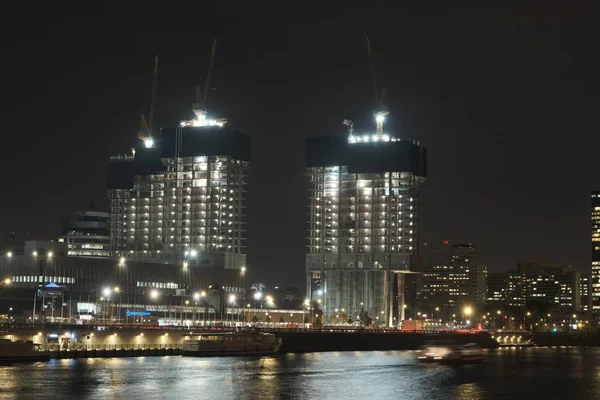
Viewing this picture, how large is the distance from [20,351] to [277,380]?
163ft

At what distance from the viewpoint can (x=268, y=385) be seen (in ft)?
474

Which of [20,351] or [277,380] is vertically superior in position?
[20,351]

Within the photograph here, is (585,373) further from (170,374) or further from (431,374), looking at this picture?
(170,374)

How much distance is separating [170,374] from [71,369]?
15.8 metres

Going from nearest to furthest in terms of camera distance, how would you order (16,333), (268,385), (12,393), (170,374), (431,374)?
(12,393), (268,385), (170,374), (431,374), (16,333)

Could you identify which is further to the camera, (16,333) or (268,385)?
(16,333)

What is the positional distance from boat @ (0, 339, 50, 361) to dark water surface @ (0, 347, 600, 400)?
170 inches

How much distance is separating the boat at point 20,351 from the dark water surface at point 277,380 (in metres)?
4.31

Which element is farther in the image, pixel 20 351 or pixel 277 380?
pixel 20 351

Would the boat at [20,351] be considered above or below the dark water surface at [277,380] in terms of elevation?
above

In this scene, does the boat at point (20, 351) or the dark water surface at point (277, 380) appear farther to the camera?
the boat at point (20, 351)

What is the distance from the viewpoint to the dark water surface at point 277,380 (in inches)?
5241

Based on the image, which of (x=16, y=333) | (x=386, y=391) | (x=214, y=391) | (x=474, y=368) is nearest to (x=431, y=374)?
(x=474, y=368)

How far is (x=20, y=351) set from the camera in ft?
584
